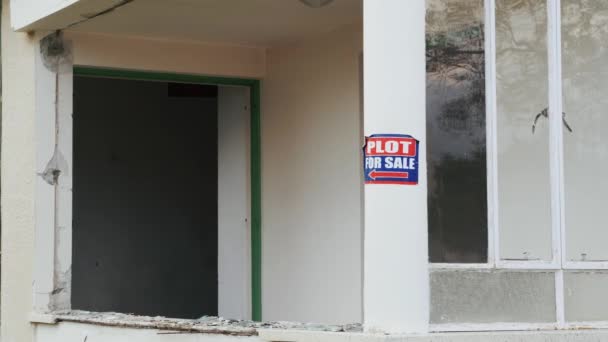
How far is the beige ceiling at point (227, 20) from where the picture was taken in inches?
299

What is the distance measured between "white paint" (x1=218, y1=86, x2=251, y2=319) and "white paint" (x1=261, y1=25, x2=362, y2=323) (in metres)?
0.16

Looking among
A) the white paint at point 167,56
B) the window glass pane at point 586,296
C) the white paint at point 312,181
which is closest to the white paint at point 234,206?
the white paint at point 312,181

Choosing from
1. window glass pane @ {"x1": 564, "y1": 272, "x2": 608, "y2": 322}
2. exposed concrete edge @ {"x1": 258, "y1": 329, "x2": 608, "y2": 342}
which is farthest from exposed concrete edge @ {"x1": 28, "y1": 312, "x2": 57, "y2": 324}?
window glass pane @ {"x1": 564, "y1": 272, "x2": 608, "y2": 322}

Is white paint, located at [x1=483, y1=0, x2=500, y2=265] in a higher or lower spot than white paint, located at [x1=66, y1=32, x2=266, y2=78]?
lower

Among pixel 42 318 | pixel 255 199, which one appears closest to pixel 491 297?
pixel 42 318

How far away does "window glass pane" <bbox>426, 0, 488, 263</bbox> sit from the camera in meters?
5.56

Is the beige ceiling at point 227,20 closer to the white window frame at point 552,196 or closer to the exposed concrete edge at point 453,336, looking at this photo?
the white window frame at point 552,196

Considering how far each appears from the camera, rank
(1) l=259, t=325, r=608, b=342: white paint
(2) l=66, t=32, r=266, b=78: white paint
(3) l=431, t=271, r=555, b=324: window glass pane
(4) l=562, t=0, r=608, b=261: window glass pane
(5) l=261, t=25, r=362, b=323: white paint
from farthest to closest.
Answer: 1. (2) l=66, t=32, r=266, b=78: white paint
2. (5) l=261, t=25, r=362, b=323: white paint
3. (4) l=562, t=0, r=608, b=261: window glass pane
4. (3) l=431, t=271, r=555, b=324: window glass pane
5. (1) l=259, t=325, r=608, b=342: white paint

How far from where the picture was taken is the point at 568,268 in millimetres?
5750

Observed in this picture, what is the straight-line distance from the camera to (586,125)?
593cm

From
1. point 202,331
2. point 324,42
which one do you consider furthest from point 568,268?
point 324,42

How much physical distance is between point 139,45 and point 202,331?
10.1ft

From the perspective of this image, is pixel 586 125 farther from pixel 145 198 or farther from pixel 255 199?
pixel 145 198

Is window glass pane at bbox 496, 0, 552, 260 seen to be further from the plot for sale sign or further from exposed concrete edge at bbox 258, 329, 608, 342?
the plot for sale sign
